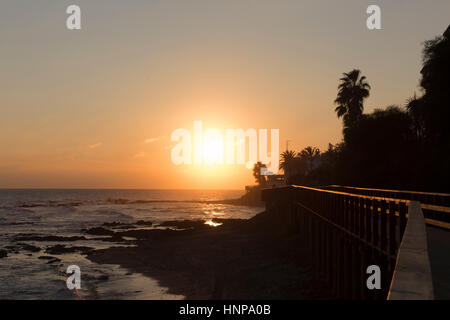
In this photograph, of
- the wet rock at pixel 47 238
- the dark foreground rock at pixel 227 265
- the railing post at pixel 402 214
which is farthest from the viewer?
the wet rock at pixel 47 238

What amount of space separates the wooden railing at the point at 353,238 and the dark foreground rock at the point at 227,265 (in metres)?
1.35

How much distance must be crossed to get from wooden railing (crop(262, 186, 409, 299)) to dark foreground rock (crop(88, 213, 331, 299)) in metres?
1.35

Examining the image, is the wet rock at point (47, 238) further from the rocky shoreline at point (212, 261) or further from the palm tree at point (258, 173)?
the palm tree at point (258, 173)

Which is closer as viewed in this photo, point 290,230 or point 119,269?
point 119,269

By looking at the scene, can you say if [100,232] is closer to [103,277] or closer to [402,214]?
[103,277]

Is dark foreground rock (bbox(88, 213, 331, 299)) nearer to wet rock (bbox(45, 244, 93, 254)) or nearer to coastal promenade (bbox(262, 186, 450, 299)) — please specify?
coastal promenade (bbox(262, 186, 450, 299))

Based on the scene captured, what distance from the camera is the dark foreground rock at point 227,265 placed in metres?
22.8

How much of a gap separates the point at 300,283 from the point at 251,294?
224cm

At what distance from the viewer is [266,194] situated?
57.9 m

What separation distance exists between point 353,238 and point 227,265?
15044 millimetres

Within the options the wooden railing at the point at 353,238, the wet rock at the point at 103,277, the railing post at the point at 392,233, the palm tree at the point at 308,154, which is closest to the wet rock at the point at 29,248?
the wet rock at the point at 103,277

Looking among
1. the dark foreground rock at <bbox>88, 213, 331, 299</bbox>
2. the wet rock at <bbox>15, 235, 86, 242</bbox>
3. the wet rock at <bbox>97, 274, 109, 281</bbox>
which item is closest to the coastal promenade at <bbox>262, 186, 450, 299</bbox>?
the dark foreground rock at <bbox>88, 213, 331, 299</bbox>
